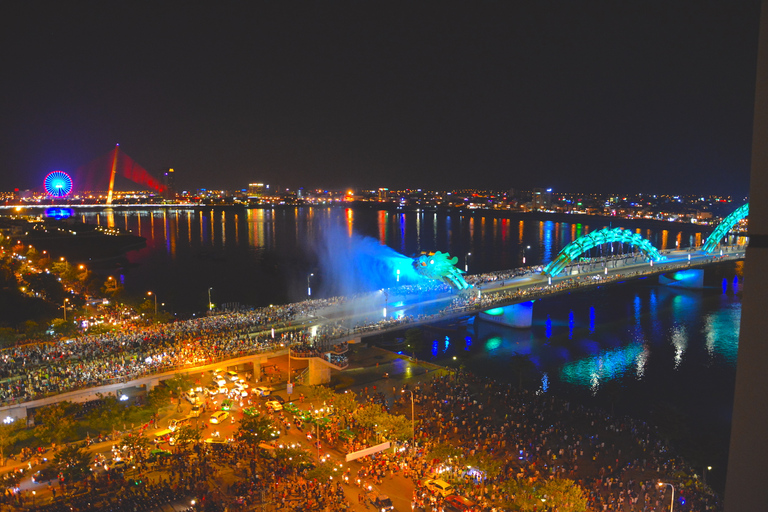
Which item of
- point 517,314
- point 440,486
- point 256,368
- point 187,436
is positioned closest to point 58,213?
point 517,314

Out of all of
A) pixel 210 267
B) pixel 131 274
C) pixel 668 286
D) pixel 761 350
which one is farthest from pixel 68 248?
pixel 761 350

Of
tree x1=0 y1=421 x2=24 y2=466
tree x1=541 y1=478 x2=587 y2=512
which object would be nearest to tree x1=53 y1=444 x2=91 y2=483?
tree x1=0 y1=421 x2=24 y2=466

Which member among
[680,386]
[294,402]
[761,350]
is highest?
[761,350]

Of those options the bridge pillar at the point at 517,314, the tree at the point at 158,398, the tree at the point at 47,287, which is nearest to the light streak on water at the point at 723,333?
the bridge pillar at the point at 517,314

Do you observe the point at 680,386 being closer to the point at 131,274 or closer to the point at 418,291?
the point at 418,291

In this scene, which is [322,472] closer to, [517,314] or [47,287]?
[517,314]
